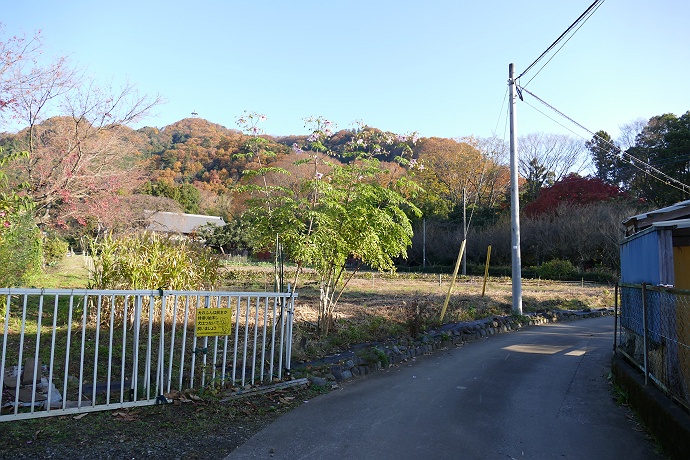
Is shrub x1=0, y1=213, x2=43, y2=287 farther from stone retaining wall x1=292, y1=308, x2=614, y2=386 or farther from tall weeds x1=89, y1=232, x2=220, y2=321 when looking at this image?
stone retaining wall x1=292, y1=308, x2=614, y2=386

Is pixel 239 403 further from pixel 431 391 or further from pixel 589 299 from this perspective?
pixel 589 299

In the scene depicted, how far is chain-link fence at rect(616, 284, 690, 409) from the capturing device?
486 cm

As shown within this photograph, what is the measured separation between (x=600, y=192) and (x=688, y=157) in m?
6.16

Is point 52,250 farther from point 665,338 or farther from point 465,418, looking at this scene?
point 665,338

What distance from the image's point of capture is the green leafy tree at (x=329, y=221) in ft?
30.6

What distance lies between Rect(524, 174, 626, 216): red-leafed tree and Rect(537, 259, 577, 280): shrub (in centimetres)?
669

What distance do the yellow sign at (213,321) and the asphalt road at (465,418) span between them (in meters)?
1.31

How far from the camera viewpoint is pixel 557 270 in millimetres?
34656

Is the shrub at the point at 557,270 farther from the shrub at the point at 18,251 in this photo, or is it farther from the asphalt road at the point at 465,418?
the shrub at the point at 18,251

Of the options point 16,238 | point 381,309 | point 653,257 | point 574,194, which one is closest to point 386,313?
point 381,309

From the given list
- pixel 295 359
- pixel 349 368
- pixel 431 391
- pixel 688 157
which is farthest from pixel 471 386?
pixel 688 157

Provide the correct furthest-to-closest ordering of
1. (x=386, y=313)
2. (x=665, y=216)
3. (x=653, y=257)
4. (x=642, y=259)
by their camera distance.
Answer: (x=386, y=313) → (x=665, y=216) → (x=642, y=259) → (x=653, y=257)

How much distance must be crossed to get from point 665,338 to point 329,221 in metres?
5.42

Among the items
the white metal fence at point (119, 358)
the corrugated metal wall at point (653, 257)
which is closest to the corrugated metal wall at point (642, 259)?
the corrugated metal wall at point (653, 257)
